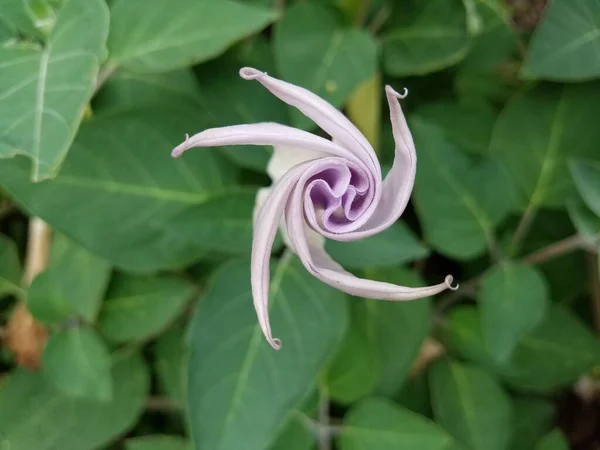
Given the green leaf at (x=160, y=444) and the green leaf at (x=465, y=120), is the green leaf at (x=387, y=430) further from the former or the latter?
the green leaf at (x=465, y=120)

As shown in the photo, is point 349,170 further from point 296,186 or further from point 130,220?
point 130,220

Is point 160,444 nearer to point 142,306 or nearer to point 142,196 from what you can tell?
point 142,306

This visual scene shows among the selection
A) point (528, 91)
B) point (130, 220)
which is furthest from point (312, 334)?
point (528, 91)

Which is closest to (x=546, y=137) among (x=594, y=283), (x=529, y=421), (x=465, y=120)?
(x=465, y=120)

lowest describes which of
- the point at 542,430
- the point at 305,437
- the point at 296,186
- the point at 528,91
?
the point at 542,430

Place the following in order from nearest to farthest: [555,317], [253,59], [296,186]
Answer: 1. [296,186]
2. [253,59]
3. [555,317]

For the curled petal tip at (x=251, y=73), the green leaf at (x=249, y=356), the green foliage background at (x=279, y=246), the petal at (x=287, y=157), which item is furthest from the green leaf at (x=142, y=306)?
the curled petal tip at (x=251, y=73)

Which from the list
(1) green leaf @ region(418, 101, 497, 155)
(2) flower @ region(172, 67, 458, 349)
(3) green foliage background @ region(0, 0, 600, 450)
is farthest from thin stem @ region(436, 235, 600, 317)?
(2) flower @ region(172, 67, 458, 349)
